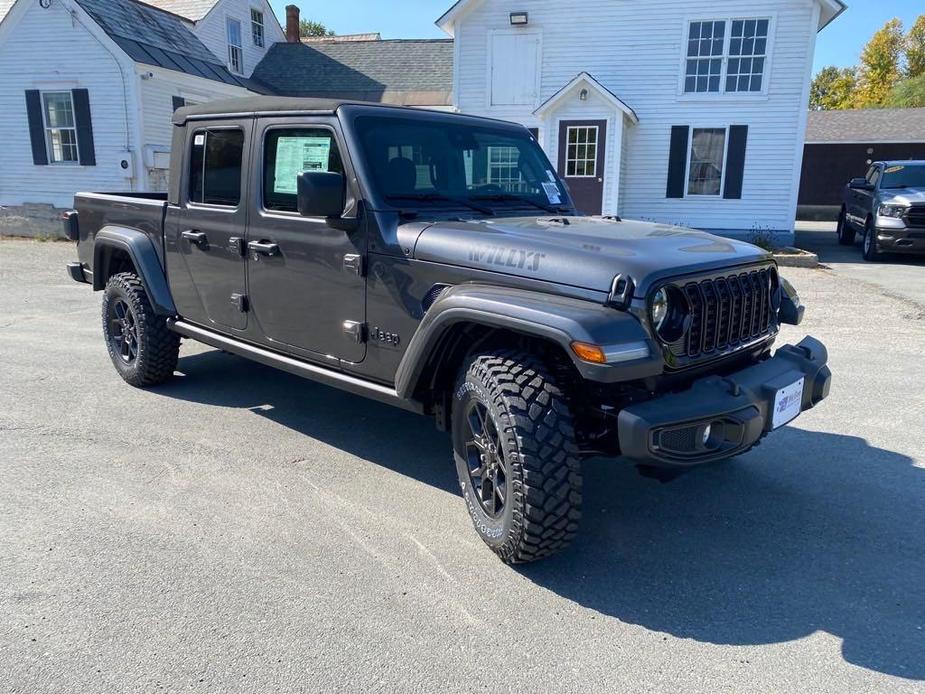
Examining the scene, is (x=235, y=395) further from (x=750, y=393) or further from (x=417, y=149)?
(x=750, y=393)

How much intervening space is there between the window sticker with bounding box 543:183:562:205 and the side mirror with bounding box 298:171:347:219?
4.59 ft

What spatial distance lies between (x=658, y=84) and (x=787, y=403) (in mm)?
14510

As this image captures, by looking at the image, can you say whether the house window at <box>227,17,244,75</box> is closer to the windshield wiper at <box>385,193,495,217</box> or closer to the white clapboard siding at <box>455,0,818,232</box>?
the white clapboard siding at <box>455,0,818,232</box>

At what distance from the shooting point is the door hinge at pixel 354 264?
3.62 metres

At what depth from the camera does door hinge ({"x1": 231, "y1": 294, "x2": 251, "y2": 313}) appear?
14.3 ft

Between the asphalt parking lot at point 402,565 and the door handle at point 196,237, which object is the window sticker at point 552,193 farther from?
the door handle at point 196,237

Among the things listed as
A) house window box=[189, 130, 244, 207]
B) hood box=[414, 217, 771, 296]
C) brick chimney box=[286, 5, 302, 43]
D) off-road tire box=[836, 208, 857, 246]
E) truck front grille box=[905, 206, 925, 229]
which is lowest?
off-road tire box=[836, 208, 857, 246]

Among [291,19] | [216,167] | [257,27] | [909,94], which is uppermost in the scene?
[909,94]

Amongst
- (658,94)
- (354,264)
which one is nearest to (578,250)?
(354,264)

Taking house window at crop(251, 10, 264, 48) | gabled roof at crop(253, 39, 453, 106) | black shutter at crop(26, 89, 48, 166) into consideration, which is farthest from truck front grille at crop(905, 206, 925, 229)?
house window at crop(251, 10, 264, 48)

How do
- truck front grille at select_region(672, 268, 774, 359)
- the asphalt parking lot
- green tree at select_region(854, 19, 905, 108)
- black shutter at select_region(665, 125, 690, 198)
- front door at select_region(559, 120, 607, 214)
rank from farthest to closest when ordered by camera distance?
1. green tree at select_region(854, 19, 905, 108)
2. black shutter at select_region(665, 125, 690, 198)
3. front door at select_region(559, 120, 607, 214)
4. truck front grille at select_region(672, 268, 774, 359)
5. the asphalt parking lot

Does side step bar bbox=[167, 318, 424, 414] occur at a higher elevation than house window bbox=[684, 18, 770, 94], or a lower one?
lower

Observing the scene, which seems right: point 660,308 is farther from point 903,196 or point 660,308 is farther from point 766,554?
point 903,196

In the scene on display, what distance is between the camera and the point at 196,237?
4.59 m
